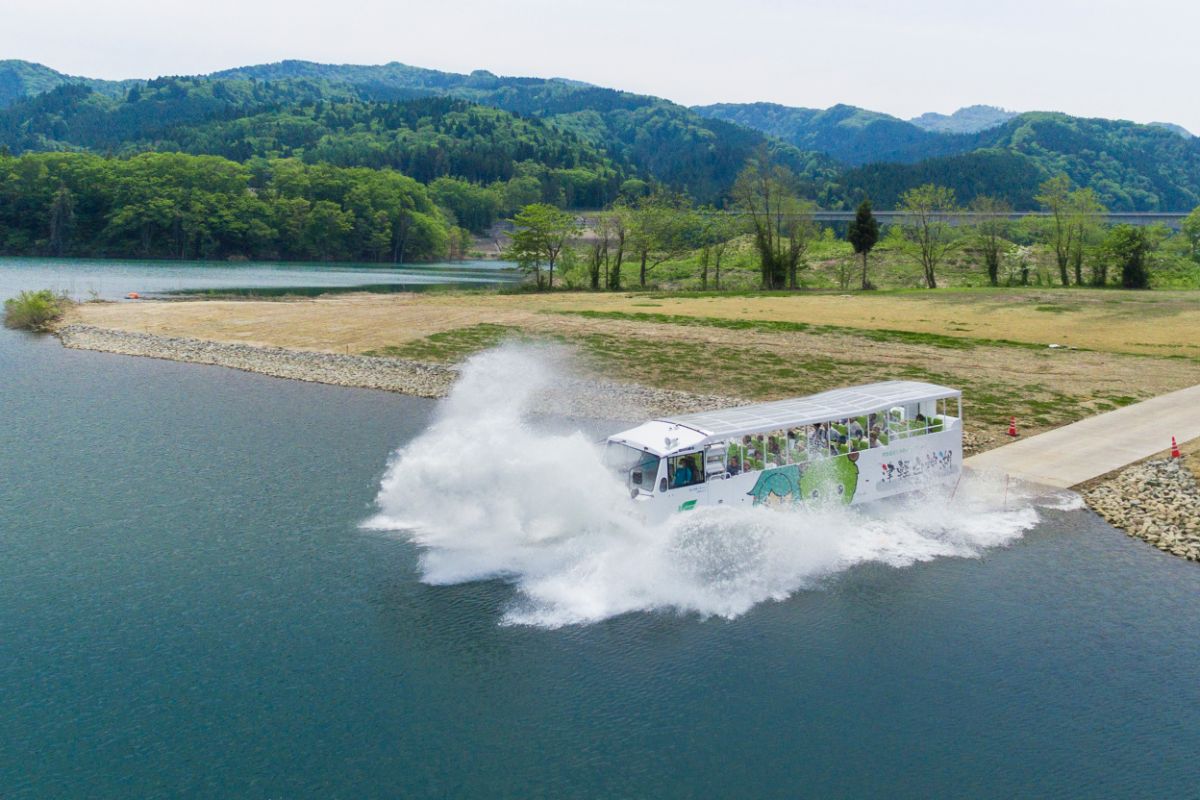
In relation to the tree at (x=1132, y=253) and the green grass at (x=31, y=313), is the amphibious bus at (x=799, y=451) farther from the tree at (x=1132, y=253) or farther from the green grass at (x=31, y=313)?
the tree at (x=1132, y=253)

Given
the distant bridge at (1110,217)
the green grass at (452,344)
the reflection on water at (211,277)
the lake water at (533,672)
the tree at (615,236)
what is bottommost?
the lake water at (533,672)

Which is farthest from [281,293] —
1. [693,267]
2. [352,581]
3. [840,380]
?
[352,581]

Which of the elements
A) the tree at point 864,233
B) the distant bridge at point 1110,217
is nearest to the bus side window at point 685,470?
the tree at point 864,233

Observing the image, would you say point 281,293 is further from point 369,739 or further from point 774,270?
point 369,739

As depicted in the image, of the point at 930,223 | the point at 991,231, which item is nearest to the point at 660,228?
the point at 930,223

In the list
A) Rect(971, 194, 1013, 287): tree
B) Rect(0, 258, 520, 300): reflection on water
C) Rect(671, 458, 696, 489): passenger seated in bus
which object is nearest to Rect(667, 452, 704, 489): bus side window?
Rect(671, 458, 696, 489): passenger seated in bus
